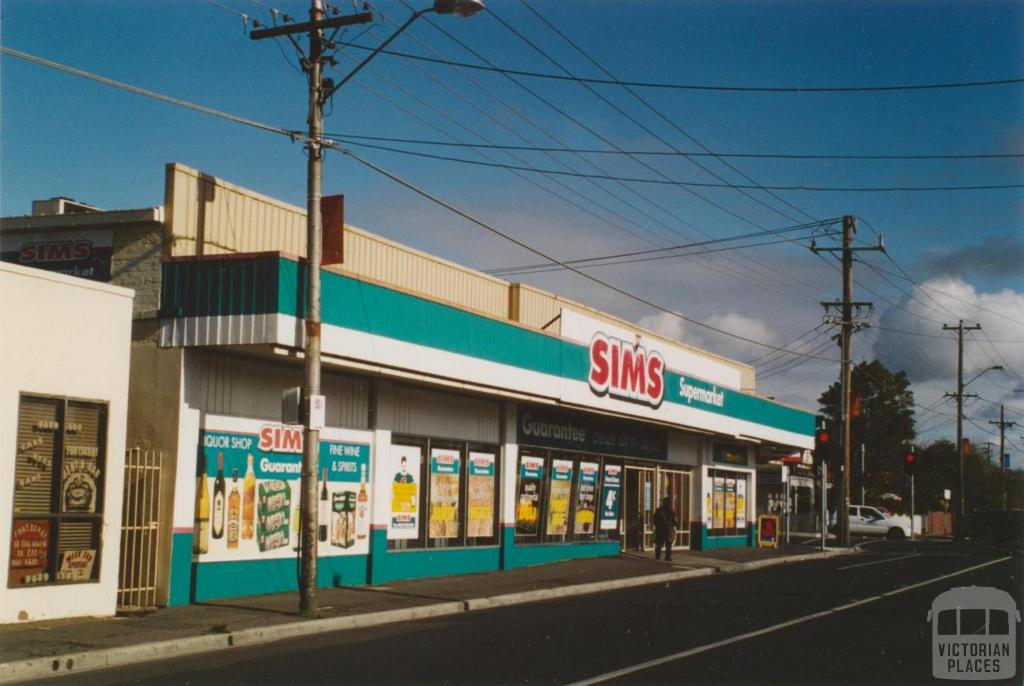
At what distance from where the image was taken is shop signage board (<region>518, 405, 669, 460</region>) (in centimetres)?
2670

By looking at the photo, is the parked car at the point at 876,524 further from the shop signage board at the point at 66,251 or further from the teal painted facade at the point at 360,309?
the shop signage board at the point at 66,251

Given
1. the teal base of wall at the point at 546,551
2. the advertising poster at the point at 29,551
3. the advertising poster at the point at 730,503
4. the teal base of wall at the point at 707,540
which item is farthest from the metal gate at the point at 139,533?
the advertising poster at the point at 730,503

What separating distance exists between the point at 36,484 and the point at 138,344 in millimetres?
3247

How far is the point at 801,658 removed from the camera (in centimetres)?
1241

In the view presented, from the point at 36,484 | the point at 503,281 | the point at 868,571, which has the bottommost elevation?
the point at 868,571

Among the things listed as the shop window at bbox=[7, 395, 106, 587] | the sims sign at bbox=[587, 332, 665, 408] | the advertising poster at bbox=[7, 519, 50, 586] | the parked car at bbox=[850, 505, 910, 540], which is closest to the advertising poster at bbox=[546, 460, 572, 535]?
the sims sign at bbox=[587, 332, 665, 408]

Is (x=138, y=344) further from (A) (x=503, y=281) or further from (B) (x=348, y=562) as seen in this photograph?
(A) (x=503, y=281)

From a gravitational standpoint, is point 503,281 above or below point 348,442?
above

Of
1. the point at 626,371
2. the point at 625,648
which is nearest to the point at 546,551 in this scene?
the point at 626,371

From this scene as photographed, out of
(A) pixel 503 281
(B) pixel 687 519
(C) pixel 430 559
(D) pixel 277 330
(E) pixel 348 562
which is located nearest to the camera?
(D) pixel 277 330

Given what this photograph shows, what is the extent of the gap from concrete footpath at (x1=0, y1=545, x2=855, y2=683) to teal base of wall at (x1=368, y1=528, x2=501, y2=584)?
0.37 metres

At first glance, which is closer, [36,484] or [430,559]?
[36,484]

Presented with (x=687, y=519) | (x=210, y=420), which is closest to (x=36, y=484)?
(x=210, y=420)

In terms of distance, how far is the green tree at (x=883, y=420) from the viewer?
89000mm
